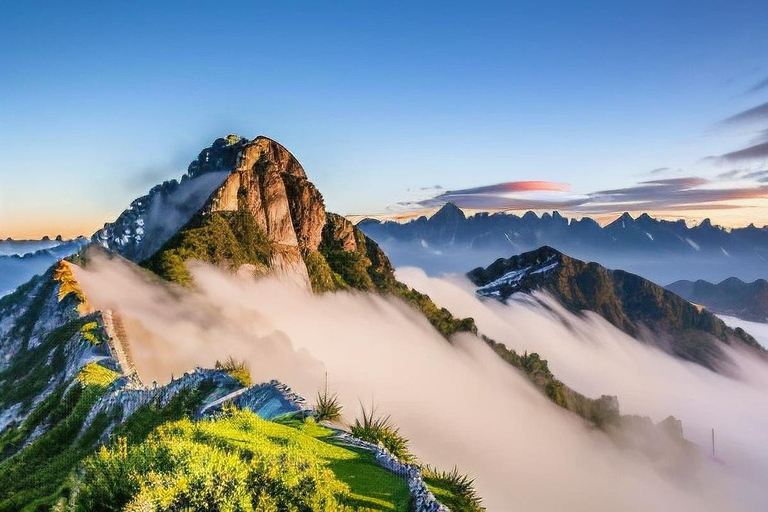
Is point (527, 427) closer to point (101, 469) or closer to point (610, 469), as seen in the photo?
point (610, 469)

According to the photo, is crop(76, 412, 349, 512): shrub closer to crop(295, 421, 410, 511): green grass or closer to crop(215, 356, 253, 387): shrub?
crop(295, 421, 410, 511): green grass

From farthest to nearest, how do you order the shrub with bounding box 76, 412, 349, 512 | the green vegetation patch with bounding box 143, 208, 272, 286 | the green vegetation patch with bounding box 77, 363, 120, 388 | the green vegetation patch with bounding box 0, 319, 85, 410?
the green vegetation patch with bounding box 143, 208, 272, 286 → the green vegetation patch with bounding box 0, 319, 85, 410 → the green vegetation patch with bounding box 77, 363, 120, 388 → the shrub with bounding box 76, 412, 349, 512

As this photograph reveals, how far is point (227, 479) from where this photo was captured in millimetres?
10562

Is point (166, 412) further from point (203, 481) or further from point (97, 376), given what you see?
point (97, 376)

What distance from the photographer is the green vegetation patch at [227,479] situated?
10.2 m

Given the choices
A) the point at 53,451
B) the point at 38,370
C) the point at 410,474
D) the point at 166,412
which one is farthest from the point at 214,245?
the point at 410,474

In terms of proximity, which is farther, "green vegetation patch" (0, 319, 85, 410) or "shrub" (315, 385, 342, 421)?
"green vegetation patch" (0, 319, 85, 410)

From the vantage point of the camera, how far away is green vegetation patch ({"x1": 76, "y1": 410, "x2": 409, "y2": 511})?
1020 centimetres

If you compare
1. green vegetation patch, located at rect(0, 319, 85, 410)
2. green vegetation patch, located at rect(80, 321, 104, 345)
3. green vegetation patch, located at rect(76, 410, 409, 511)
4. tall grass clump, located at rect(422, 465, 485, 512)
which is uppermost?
green vegetation patch, located at rect(76, 410, 409, 511)

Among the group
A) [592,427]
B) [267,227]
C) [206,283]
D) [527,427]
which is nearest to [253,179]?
[267,227]

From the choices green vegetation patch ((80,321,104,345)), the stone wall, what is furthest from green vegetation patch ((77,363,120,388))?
the stone wall

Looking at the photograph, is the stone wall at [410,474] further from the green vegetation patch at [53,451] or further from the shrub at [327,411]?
the green vegetation patch at [53,451]

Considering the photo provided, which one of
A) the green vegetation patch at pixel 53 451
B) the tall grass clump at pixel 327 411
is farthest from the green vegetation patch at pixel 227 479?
the green vegetation patch at pixel 53 451

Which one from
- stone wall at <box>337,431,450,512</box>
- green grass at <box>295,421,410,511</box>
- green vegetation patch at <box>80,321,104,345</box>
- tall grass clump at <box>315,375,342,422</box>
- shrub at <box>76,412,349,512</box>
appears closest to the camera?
shrub at <box>76,412,349,512</box>
